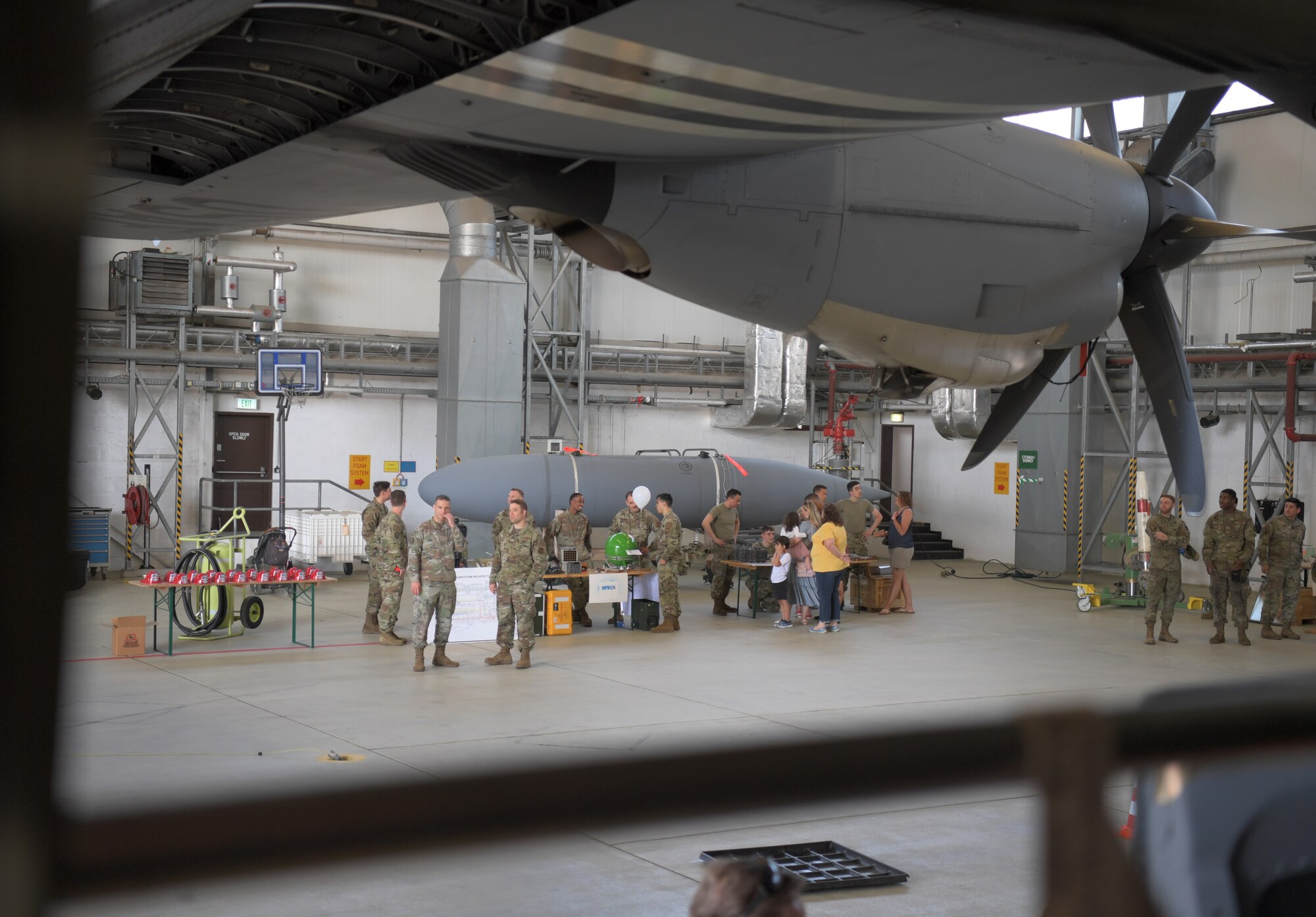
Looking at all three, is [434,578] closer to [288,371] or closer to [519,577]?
[519,577]

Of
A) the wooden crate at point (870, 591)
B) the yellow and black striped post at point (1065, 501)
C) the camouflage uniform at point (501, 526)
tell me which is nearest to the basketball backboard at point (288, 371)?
the camouflage uniform at point (501, 526)

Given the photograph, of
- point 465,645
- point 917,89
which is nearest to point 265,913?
point 917,89

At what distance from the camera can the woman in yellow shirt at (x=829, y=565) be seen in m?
13.9

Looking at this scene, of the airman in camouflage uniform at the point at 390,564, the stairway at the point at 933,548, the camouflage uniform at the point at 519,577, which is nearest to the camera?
the camouflage uniform at the point at 519,577

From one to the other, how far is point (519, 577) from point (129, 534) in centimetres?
908

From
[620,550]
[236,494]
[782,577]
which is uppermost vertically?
[236,494]

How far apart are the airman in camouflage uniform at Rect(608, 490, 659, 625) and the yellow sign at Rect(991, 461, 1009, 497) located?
11.5 metres

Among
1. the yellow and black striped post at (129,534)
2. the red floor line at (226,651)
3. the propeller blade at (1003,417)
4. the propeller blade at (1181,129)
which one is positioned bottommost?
the red floor line at (226,651)

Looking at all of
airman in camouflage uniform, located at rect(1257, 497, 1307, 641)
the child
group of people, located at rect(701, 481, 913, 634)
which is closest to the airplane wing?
group of people, located at rect(701, 481, 913, 634)

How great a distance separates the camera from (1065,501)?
2139 cm

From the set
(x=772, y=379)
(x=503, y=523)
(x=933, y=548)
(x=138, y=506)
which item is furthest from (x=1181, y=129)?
(x=933, y=548)

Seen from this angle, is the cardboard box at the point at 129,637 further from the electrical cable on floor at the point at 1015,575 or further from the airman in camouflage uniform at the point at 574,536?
the electrical cable on floor at the point at 1015,575

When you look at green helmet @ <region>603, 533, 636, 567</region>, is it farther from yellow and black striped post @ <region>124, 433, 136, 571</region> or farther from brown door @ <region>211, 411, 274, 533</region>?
brown door @ <region>211, 411, 274, 533</region>

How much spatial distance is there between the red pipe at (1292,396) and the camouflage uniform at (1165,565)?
A: 5.91 m
